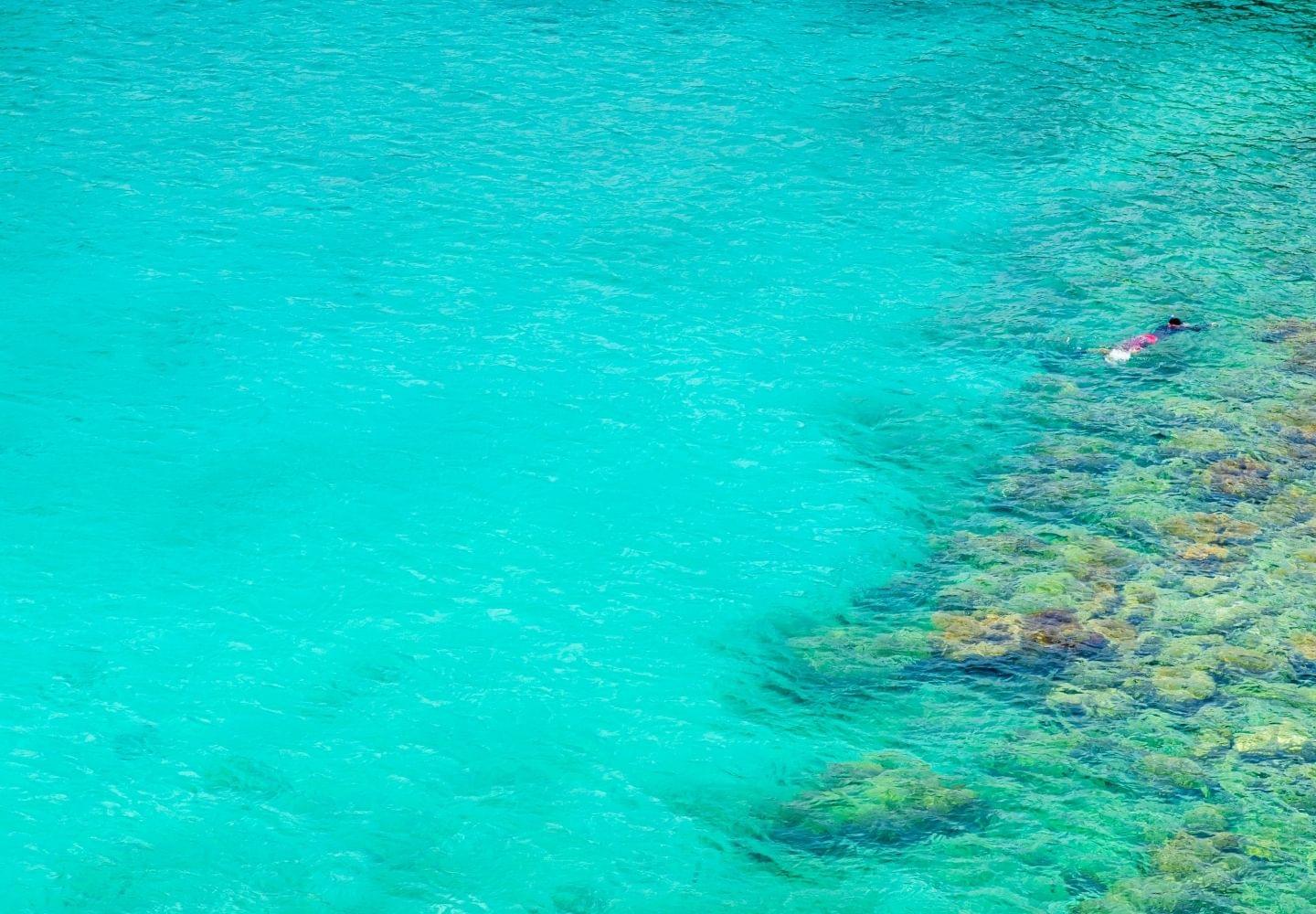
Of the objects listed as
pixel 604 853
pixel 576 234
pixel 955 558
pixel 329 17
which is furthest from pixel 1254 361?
pixel 329 17

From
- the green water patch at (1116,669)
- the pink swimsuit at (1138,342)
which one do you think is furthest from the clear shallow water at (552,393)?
the pink swimsuit at (1138,342)

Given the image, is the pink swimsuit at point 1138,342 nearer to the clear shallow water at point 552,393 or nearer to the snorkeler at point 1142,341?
the snorkeler at point 1142,341

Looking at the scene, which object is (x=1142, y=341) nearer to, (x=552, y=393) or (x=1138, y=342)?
(x=1138, y=342)

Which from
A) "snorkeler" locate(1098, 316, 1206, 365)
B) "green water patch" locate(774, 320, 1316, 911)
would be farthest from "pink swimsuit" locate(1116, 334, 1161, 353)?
"green water patch" locate(774, 320, 1316, 911)

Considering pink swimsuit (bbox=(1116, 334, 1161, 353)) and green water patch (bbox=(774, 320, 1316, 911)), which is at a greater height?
pink swimsuit (bbox=(1116, 334, 1161, 353))

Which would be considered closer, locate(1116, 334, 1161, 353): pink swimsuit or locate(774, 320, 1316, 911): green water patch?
locate(774, 320, 1316, 911): green water patch

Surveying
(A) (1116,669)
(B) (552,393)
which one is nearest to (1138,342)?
(A) (1116,669)

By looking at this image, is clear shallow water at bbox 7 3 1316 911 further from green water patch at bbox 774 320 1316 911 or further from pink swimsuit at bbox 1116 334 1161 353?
pink swimsuit at bbox 1116 334 1161 353
